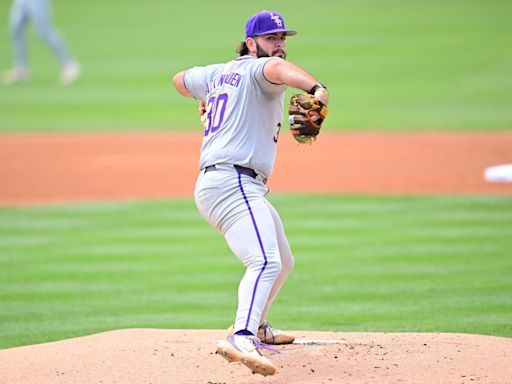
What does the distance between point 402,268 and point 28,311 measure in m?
3.11

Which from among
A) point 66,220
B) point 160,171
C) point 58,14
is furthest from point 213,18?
point 66,220

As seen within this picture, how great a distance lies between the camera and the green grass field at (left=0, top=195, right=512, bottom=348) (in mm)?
7500

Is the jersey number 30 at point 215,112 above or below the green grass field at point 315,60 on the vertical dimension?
below

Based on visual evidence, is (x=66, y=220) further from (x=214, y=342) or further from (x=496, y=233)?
(x=214, y=342)

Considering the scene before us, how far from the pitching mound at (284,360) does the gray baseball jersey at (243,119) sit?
108 cm

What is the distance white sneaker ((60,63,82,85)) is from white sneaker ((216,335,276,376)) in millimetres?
15044

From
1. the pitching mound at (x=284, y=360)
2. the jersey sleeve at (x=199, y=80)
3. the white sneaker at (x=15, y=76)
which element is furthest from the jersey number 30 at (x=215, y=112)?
the white sneaker at (x=15, y=76)

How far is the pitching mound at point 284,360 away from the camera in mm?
5370

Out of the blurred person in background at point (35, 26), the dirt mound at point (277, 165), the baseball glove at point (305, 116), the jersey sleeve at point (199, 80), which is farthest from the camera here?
the blurred person in background at point (35, 26)

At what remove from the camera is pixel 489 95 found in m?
18.2

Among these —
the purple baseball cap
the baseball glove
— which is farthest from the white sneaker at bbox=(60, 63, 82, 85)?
the baseball glove

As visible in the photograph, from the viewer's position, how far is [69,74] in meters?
20.3

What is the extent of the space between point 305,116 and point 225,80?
2.08 ft

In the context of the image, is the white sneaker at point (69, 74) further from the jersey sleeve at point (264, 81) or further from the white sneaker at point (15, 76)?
the jersey sleeve at point (264, 81)
